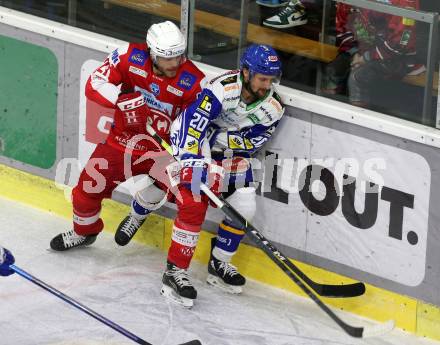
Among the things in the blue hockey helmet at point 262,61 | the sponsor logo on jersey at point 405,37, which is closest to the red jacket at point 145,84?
the blue hockey helmet at point 262,61

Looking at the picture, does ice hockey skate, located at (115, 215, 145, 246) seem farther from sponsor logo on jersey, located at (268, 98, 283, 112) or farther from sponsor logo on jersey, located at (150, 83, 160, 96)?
sponsor logo on jersey, located at (268, 98, 283, 112)

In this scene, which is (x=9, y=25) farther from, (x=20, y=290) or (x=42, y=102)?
(x=20, y=290)

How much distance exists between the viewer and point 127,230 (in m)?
6.39

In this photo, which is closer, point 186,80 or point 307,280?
point 307,280

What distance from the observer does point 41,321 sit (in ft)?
18.9

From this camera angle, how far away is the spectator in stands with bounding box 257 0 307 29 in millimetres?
5887

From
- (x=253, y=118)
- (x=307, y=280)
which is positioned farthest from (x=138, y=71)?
(x=307, y=280)

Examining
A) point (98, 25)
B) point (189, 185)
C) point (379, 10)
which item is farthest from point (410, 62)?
point (98, 25)

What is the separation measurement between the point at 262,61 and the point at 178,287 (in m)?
1.10

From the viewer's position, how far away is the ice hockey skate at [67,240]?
20.9 feet

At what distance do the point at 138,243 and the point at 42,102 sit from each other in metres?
0.90

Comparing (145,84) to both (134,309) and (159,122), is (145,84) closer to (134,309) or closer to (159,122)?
(159,122)

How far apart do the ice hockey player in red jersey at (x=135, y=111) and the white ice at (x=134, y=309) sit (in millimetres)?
182

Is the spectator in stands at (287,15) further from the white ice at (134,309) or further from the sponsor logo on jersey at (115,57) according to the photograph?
the white ice at (134,309)
